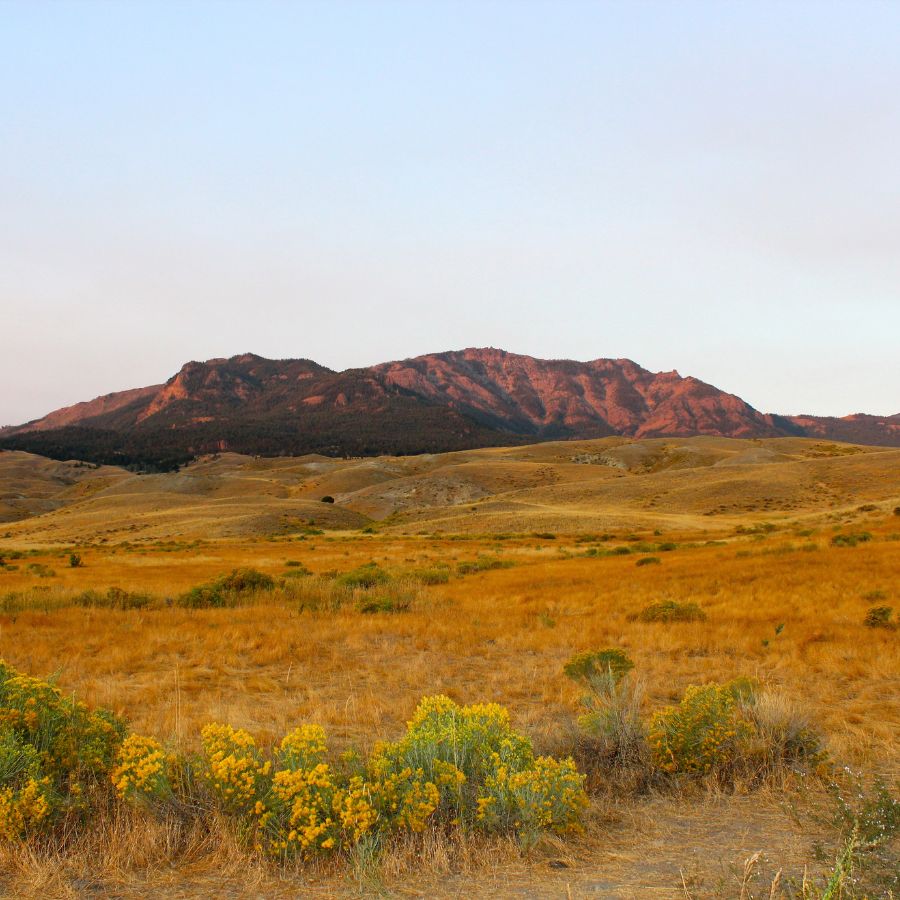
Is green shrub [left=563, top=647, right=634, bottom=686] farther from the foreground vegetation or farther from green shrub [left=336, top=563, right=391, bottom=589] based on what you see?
green shrub [left=336, top=563, right=391, bottom=589]

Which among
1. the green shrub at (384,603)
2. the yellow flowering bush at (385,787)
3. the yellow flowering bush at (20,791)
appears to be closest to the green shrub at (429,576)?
the green shrub at (384,603)

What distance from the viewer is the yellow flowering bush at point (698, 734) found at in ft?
21.5

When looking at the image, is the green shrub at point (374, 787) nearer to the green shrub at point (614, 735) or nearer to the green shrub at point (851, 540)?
the green shrub at point (614, 735)

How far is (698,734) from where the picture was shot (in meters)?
6.73

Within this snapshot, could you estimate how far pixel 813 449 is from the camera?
14662 cm

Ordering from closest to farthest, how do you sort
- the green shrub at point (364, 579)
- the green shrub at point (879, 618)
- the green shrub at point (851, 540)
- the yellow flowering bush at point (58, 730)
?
the yellow flowering bush at point (58, 730) → the green shrub at point (879, 618) → the green shrub at point (364, 579) → the green shrub at point (851, 540)

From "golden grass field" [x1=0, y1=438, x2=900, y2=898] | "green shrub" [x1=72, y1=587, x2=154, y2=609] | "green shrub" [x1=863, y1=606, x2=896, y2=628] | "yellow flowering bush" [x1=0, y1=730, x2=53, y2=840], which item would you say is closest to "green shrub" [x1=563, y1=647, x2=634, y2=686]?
"golden grass field" [x1=0, y1=438, x2=900, y2=898]

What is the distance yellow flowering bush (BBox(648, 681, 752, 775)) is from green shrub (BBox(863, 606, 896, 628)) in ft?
28.8

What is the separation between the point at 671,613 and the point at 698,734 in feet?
30.9

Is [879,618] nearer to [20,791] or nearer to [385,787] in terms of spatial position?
[385,787]

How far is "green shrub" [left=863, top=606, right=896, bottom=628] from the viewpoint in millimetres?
13570

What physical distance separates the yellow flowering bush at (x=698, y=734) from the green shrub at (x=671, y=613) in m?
8.85

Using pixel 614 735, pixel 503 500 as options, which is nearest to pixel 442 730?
pixel 614 735

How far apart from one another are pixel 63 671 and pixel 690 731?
419 inches
